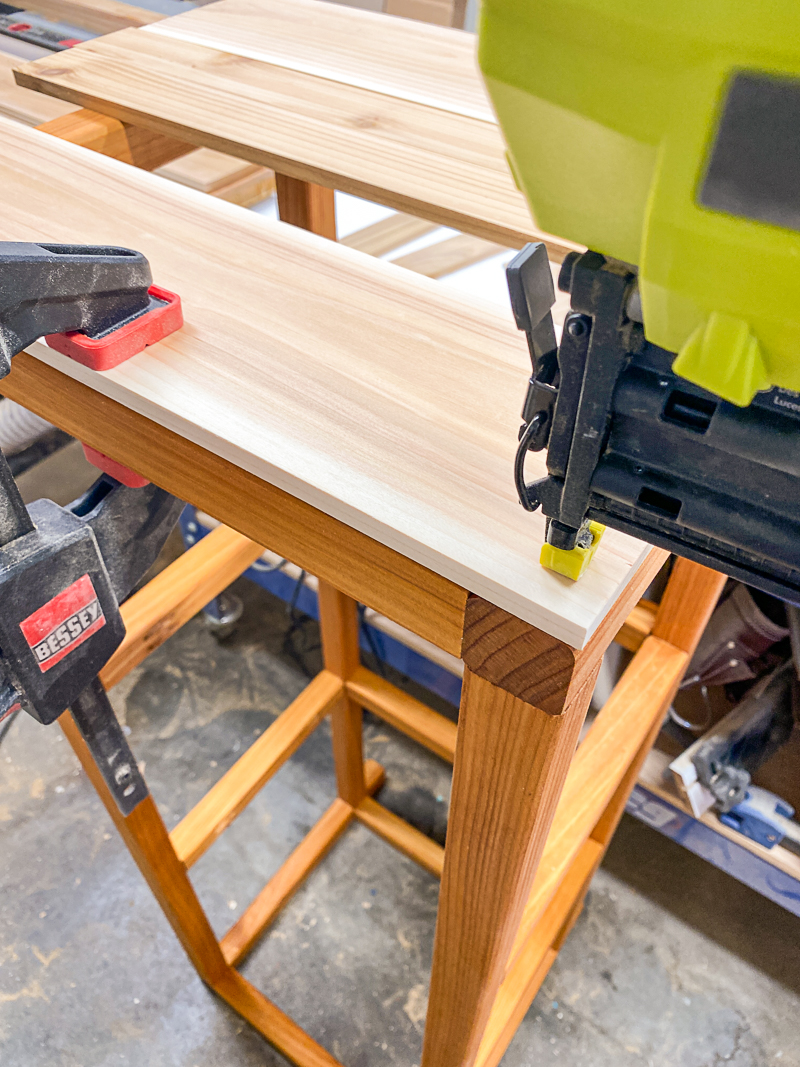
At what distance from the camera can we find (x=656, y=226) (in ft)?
0.68

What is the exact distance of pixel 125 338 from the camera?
1.44 ft

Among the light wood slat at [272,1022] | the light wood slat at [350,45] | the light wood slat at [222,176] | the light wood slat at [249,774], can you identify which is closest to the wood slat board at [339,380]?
the light wood slat at [350,45]

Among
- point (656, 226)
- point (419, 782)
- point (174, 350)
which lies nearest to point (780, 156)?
point (656, 226)

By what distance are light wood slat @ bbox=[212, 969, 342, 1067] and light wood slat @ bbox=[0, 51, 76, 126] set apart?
1248 millimetres

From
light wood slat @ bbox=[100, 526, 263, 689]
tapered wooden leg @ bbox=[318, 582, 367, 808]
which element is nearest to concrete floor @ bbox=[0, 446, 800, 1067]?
tapered wooden leg @ bbox=[318, 582, 367, 808]

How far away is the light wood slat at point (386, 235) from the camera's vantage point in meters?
1.22

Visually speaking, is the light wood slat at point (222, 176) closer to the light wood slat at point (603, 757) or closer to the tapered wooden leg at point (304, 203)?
the tapered wooden leg at point (304, 203)

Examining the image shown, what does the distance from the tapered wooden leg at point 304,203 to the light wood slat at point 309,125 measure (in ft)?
0.47


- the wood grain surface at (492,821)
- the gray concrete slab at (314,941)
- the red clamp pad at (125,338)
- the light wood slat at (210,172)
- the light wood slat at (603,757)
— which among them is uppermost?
the red clamp pad at (125,338)

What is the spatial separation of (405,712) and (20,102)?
38.1 inches

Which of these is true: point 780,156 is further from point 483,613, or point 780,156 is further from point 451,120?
point 451,120

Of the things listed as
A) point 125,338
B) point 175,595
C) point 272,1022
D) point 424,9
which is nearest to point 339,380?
point 125,338

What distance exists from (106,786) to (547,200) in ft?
2.34

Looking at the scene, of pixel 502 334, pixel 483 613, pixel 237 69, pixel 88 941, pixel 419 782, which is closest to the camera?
pixel 483 613
